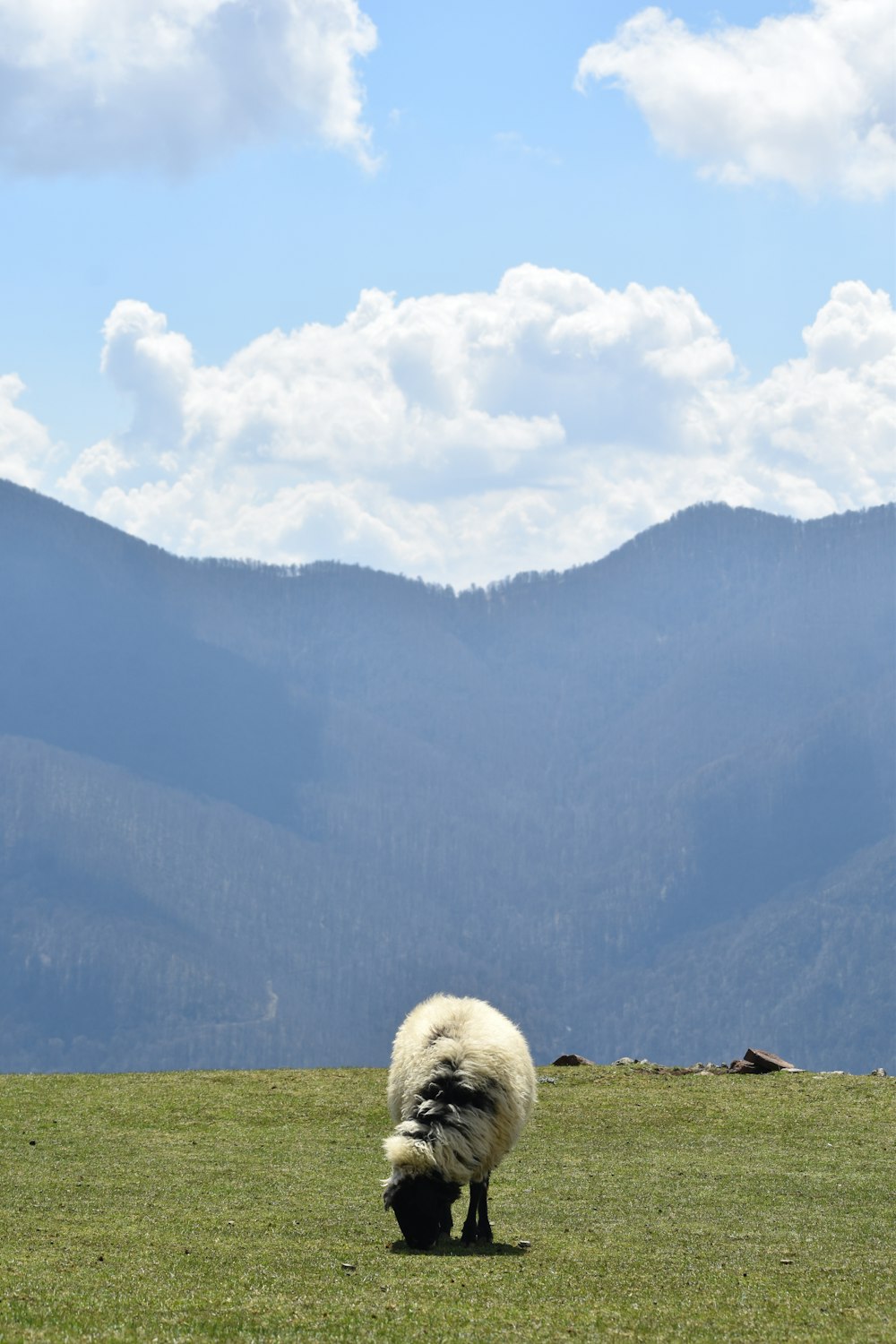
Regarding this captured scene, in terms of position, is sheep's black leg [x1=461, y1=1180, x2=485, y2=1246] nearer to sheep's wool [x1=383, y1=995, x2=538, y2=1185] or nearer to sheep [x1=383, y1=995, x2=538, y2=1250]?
sheep [x1=383, y1=995, x2=538, y2=1250]

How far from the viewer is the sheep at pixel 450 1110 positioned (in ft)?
78.3

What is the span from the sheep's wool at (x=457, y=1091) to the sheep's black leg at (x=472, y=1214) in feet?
0.56

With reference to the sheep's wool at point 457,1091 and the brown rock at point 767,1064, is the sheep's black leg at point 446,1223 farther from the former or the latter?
the brown rock at point 767,1064

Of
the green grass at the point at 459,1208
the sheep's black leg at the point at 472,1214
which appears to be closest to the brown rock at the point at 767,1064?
the green grass at the point at 459,1208

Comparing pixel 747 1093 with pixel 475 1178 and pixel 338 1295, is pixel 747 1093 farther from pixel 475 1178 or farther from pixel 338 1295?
pixel 338 1295

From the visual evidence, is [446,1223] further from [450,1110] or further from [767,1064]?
[767,1064]

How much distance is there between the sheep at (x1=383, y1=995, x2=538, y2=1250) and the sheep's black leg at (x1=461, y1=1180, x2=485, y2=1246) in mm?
14

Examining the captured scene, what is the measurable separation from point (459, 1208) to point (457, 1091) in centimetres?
347

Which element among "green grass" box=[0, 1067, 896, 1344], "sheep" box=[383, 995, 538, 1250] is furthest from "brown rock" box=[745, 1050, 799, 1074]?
"sheep" box=[383, 995, 538, 1250]

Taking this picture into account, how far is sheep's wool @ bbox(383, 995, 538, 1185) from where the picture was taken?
79.4ft

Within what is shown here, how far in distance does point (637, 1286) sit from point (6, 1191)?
13.7m

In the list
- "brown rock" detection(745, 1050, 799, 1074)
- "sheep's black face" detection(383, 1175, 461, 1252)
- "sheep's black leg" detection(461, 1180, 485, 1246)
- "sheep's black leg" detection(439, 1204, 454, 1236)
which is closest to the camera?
"sheep's black face" detection(383, 1175, 461, 1252)

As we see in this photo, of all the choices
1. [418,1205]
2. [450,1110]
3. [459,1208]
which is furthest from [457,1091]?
[459,1208]

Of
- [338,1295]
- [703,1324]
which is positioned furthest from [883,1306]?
[338,1295]
